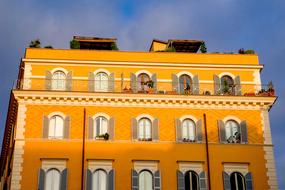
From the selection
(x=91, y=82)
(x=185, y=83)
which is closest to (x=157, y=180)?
(x=185, y=83)

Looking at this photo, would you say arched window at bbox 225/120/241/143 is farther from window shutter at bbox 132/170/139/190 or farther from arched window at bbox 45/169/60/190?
arched window at bbox 45/169/60/190

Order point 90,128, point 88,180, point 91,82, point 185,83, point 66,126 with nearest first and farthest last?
point 88,180 < point 66,126 < point 90,128 < point 91,82 < point 185,83

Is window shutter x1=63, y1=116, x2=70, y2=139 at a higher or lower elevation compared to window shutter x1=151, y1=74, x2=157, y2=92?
lower

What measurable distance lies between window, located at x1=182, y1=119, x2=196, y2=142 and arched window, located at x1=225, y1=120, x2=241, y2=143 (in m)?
2.20

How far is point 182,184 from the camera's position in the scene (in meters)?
35.6

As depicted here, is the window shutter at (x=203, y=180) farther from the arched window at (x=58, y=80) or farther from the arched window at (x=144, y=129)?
the arched window at (x=58, y=80)

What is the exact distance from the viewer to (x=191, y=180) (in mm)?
35938

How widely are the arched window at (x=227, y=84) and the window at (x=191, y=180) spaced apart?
633cm

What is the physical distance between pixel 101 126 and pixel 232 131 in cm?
840

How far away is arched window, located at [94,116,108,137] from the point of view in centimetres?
3672

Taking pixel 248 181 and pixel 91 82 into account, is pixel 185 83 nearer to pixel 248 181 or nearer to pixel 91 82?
pixel 91 82

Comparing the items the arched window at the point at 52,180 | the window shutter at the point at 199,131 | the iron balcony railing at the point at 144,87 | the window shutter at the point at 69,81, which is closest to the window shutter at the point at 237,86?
the iron balcony railing at the point at 144,87

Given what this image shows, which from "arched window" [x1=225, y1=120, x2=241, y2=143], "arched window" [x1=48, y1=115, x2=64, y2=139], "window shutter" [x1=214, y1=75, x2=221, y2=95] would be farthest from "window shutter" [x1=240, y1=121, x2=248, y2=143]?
"arched window" [x1=48, y1=115, x2=64, y2=139]

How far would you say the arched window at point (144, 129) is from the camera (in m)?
36.9
